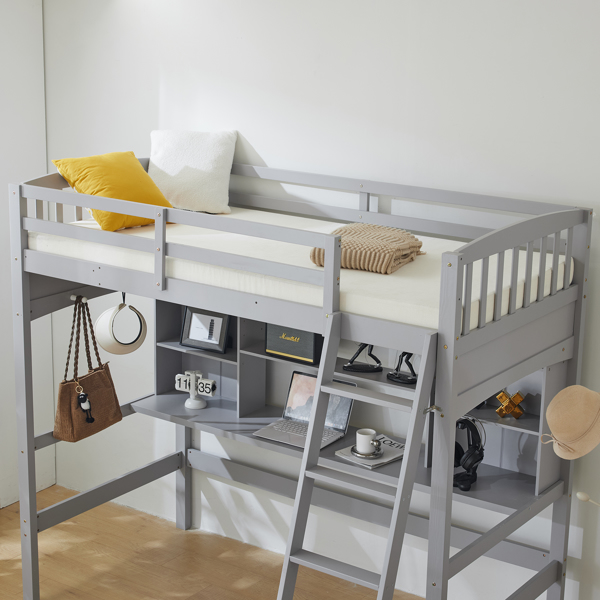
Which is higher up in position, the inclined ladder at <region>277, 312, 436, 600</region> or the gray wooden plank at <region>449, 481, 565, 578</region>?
the inclined ladder at <region>277, 312, 436, 600</region>

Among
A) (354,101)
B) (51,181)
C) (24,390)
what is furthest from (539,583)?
(51,181)

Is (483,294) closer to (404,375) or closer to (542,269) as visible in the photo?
(542,269)

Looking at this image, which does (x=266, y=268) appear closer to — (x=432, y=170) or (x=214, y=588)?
(x=432, y=170)

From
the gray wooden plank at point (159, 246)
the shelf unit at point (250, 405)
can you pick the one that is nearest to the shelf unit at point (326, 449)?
the shelf unit at point (250, 405)

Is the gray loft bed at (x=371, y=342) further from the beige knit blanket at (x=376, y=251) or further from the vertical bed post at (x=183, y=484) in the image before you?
the beige knit blanket at (x=376, y=251)

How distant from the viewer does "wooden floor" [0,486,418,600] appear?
10.0 ft

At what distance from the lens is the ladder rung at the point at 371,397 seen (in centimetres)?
194

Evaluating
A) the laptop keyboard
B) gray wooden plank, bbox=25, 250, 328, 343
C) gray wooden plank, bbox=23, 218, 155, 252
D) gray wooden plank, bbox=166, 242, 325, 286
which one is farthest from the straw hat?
gray wooden plank, bbox=23, 218, 155, 252

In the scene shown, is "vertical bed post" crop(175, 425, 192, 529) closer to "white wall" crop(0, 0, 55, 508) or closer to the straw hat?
"white wall" crop(0, 0, 55, 508)

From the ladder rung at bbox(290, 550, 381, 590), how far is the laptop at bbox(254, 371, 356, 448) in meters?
0.79

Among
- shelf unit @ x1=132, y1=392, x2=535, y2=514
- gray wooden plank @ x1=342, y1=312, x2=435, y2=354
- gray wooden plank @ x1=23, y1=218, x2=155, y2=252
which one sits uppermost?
gray wooden plank @ x1=23, y1=218, x2=155, y2=252

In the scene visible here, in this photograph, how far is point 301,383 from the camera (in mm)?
3127

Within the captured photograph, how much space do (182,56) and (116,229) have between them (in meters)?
0.97

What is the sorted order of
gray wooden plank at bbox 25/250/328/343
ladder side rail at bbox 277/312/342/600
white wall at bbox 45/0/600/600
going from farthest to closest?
1. white wall at bbox 45/0/600/600
2. gray wooden plank at bbox 25/250/328/343
3. ladder side rail at bbox 277/312/342/600
